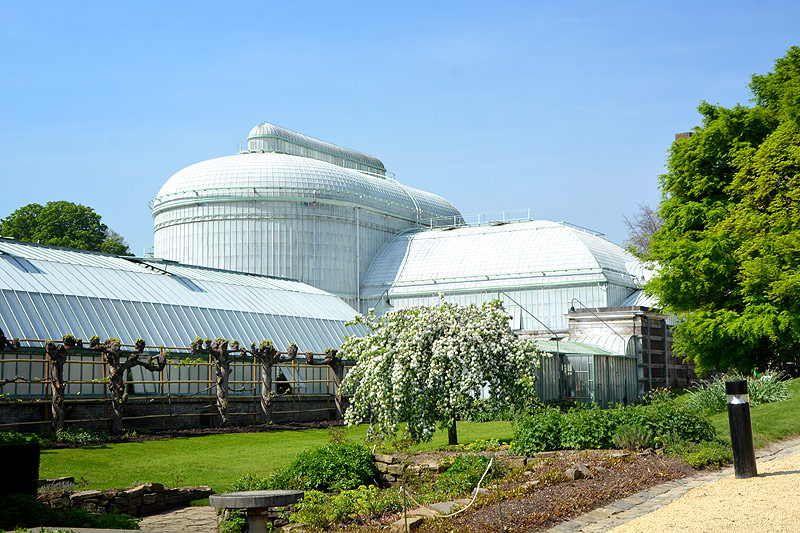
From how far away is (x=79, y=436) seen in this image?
22.8 m

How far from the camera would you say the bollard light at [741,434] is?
1223 centimetres

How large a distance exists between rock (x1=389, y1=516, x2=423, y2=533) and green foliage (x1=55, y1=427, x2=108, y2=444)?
14.9m

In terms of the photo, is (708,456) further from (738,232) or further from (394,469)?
(738,232)

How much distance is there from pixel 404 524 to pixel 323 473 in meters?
5.03

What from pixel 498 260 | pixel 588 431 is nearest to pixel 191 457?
pixel 588 431

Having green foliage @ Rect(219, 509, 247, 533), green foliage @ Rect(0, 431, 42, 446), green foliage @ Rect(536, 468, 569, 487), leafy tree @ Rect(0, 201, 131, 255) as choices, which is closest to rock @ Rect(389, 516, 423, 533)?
green foliage @ Rect(536, 468, 569, 487)

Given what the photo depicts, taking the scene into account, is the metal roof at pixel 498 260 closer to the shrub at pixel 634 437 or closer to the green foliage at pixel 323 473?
the shrub at pixel 634 437

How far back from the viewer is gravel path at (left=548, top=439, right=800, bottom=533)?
941cm

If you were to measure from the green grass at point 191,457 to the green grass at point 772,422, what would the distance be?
5418mm

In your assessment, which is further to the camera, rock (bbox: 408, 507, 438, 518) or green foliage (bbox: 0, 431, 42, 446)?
green foliage (bbox: 0, 431, 42, 446)

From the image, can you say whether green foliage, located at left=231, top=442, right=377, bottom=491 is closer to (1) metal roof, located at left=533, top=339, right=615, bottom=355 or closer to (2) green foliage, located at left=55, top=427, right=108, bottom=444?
(2) green foliage, located at left=55, top=427, right=108, bottom=444

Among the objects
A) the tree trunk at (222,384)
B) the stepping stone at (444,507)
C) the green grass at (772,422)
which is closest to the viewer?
the stepping stone at (444,507)

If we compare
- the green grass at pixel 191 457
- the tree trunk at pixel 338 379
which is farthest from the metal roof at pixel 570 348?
the green grass at pixel 191 457

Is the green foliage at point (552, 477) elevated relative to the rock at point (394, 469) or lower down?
elevated
